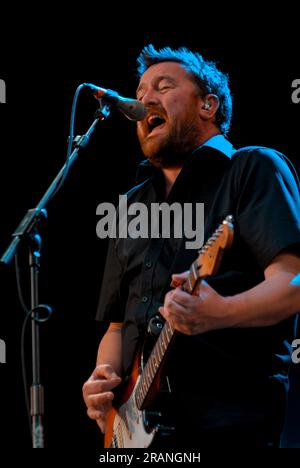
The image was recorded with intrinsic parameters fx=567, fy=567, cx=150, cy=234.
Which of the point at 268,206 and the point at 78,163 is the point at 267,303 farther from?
the point at 78,163

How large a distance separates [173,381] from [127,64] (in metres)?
2.21

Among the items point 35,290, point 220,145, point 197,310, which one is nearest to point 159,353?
point 197,310

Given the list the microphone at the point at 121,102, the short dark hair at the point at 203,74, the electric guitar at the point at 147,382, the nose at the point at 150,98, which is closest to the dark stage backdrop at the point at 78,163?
the short dark hair at the point at 203,74

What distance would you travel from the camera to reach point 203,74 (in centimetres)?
261

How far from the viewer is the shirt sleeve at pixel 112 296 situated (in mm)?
2506

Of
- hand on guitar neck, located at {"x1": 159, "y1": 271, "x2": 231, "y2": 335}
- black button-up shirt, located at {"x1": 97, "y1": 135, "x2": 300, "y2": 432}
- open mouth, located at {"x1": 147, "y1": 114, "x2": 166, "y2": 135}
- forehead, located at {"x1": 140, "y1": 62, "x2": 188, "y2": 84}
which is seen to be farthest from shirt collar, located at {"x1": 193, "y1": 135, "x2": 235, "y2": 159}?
hand on guitar neck, located at {"x1": 159, "y1": 271, "x2": 231, "y2": 335}

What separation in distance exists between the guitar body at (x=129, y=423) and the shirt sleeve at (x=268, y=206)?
65 cm

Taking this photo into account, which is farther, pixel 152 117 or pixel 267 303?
A: pixel 152 117

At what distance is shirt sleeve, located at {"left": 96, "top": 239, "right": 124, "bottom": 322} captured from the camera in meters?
2.51

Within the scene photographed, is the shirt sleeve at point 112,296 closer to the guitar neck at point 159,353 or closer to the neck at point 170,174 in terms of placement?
the neck at point 170,174

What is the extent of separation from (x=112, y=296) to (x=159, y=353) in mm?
688

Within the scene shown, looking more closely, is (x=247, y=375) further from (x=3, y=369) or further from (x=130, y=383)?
(x=3, y=369)

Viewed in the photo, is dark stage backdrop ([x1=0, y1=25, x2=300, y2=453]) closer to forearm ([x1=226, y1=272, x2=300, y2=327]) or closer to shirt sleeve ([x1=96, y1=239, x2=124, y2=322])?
shirt sleeve ([x1=96, y1=239, x2=124, y2=322])

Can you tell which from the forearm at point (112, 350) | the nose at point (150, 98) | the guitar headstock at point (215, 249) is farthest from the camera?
the nose at point (150, 98)
